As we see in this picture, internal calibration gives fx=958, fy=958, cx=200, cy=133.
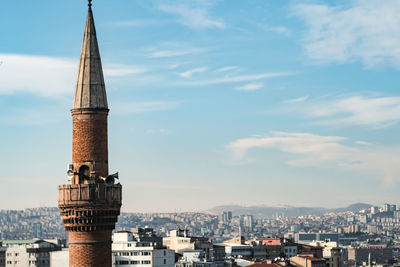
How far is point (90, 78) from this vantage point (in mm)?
29922

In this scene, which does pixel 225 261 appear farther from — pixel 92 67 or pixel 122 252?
pixel 92 67

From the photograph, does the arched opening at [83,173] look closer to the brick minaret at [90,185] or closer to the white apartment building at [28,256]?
the brick minaret at [90,185]

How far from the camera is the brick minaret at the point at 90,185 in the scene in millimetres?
29172

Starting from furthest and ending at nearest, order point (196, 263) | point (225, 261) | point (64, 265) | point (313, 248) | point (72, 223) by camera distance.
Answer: point (313, 248), point (225, 261), point (196, 263), point (64, 265), point (72, 223)

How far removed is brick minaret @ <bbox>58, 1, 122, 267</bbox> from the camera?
29.2 meters

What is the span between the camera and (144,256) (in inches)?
5349

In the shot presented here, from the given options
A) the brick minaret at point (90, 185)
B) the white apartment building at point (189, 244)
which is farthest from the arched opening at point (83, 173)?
the white apartment building at point (189, 244)

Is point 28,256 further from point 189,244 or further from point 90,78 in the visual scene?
point 90,78

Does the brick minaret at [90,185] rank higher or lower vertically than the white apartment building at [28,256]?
higher

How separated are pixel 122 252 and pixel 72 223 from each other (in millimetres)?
106844

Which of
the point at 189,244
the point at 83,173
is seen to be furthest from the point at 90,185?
the point at 189,244

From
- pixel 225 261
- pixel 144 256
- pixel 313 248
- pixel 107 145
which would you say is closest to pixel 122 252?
pixel 144 256

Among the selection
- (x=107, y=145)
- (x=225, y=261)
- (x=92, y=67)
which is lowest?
(x=225, y=261)

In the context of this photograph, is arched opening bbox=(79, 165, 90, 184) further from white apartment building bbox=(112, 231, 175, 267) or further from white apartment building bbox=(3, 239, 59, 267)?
white apartment building bbox=(3, 239, 59, 267)
